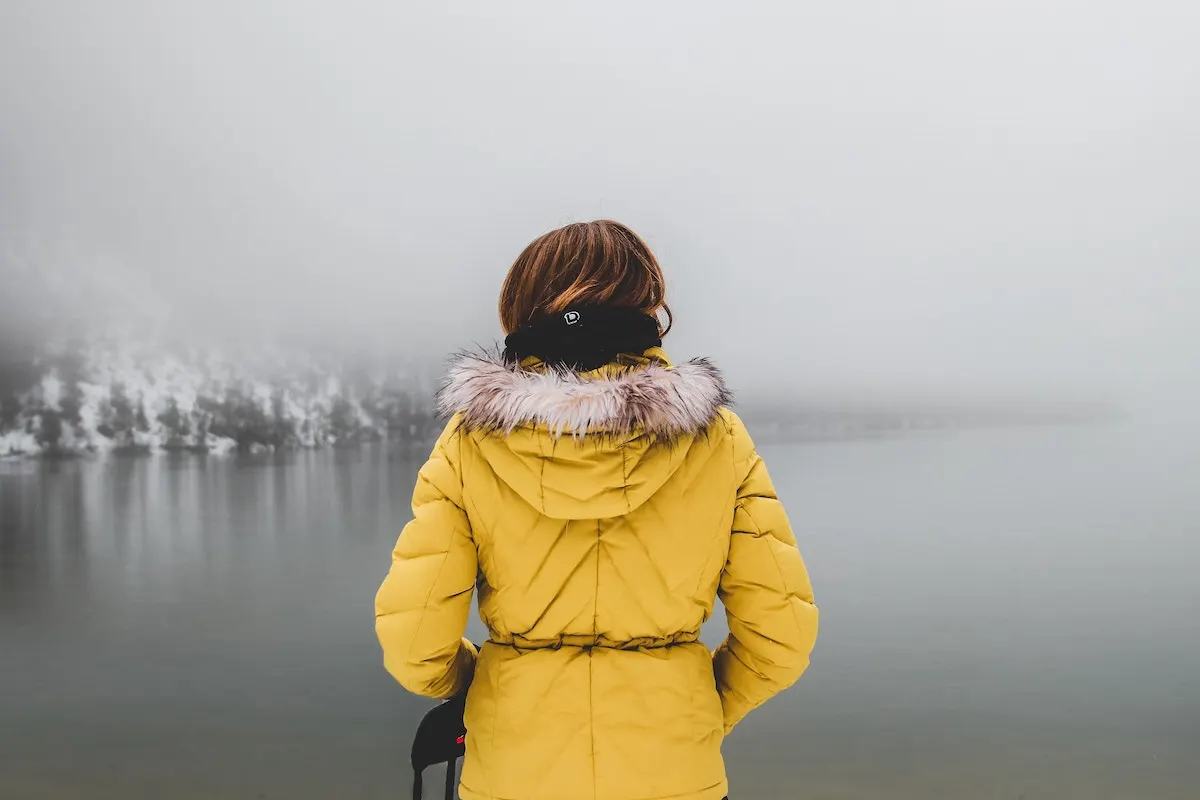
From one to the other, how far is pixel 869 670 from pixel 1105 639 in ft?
21.4

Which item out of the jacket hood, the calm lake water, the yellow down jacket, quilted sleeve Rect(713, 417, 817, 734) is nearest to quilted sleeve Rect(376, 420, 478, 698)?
the yellow down jacket

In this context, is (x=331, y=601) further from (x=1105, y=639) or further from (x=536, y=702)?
(x=536, y=702)

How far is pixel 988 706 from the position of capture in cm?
1028

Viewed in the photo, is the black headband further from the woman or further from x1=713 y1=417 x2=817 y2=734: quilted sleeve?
x1=713 y1=417 x2=817 y2=734: quilted sleeve

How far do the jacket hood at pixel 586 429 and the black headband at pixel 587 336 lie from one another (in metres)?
0.03

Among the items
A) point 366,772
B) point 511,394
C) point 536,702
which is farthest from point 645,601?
point 366,772

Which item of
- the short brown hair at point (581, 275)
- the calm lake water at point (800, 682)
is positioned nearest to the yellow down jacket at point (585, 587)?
the short brown hair at point (581, 275)

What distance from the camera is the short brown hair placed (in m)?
1.27

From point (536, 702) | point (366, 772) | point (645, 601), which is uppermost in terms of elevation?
point (645, 601)

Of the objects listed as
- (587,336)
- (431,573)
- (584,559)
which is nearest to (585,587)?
(584,559)

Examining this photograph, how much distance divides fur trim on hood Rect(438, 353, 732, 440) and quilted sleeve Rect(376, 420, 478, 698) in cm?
12

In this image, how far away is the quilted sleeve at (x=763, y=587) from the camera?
135 cm

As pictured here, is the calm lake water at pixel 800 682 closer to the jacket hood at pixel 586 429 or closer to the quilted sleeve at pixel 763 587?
the quilted sleeve at pixel 763 587

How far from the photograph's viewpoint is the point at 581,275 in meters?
1.27
